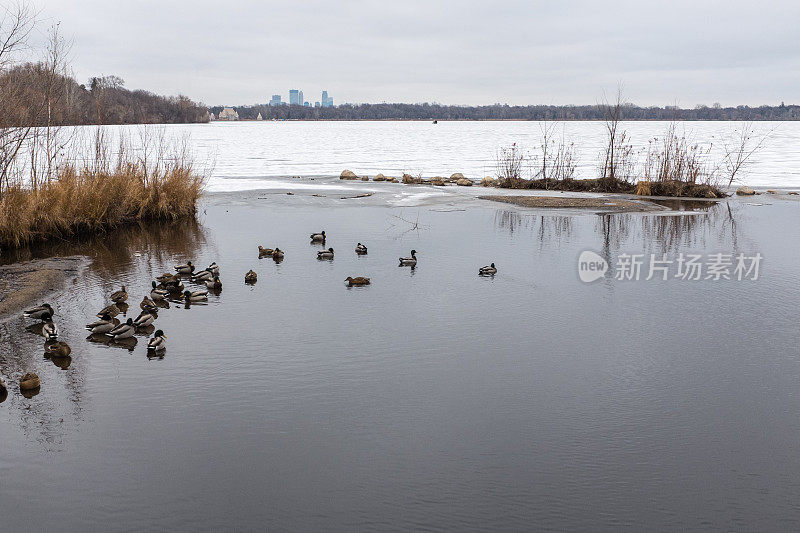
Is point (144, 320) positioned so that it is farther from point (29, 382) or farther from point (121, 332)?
point (29, 382)

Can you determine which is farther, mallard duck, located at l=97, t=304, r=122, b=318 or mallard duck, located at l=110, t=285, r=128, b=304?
mallard duck, located at l=110, t=285, r=128, b=304

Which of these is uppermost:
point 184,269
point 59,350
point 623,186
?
point 623,186

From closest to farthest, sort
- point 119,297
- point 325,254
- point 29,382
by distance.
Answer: point 29,382 → point 119,297 → point 325,254

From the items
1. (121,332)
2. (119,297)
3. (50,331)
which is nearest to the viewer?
(50,331)

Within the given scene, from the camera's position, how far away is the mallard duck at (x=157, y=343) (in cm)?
905

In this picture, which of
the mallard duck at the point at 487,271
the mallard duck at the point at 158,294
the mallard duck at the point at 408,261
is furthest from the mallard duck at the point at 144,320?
the mallard duck at the point at 487,271

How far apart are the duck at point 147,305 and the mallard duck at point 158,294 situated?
0.28m

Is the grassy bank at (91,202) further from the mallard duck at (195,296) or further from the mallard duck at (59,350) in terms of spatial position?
the mallard duck at (59,350)

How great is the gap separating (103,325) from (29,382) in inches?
78.3

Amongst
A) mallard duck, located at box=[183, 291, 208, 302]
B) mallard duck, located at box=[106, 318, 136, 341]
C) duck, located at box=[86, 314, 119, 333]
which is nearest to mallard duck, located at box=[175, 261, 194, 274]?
mallard duck, located at box=[183, 291, 208, 302]

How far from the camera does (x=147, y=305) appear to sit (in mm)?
10797

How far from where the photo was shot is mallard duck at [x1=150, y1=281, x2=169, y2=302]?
1156 cm

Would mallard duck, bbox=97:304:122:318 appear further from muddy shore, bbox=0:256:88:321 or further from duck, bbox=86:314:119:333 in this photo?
muddy shore, bbox=0:256:88:321

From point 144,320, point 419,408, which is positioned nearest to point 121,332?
point 144,320
